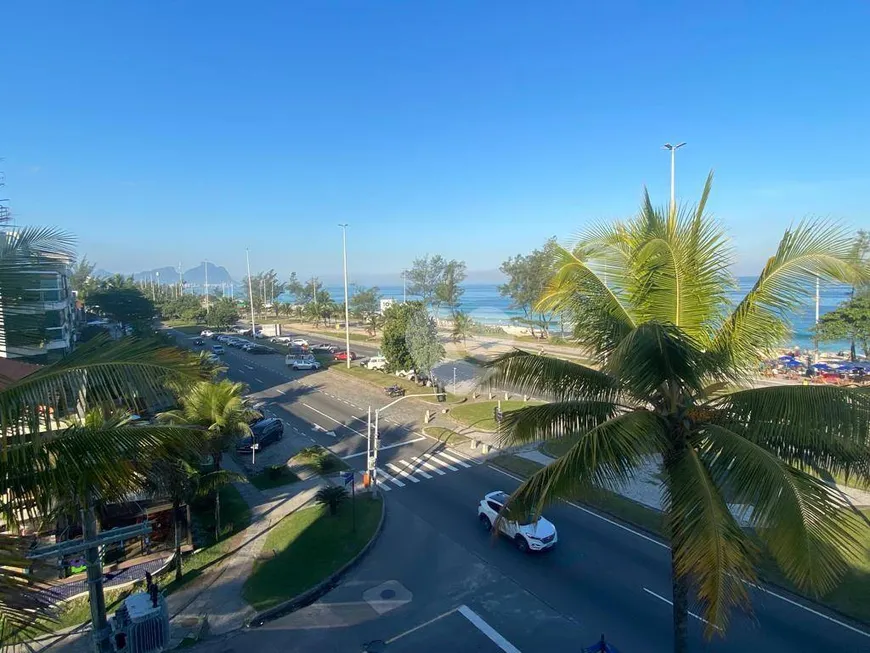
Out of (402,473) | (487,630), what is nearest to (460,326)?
(402,473)

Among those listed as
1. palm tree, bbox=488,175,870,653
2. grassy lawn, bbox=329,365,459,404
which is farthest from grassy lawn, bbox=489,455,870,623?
grassy lawn, bbox=329,365,459,404

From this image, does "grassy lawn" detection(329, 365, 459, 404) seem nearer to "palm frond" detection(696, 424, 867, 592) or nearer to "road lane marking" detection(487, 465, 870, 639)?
"road lane marking" detection(487, 465, 870, 639)

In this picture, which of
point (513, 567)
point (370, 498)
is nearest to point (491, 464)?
point (370, 498)

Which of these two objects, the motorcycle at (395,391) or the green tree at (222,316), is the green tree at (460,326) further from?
the green tree at (222,316)

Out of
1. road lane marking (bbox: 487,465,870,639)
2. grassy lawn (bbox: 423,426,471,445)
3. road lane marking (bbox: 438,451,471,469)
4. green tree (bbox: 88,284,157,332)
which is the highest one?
green tree (bbox: 88,284,157,332)

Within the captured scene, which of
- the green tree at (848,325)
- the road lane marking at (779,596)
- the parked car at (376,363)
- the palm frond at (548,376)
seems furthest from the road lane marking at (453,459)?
the green tree at (848,325)
